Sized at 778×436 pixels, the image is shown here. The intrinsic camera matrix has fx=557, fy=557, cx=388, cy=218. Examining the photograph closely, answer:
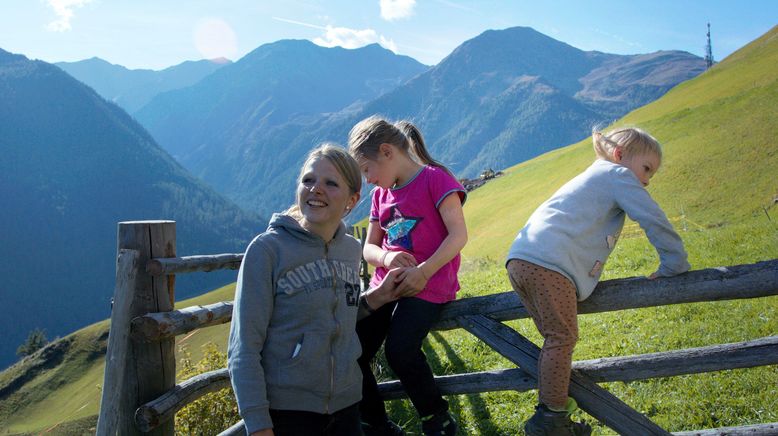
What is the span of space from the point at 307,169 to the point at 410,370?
4.63ft

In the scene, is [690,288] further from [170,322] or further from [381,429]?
[170,322]

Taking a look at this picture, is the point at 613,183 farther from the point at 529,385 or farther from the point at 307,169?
the point at 307,169

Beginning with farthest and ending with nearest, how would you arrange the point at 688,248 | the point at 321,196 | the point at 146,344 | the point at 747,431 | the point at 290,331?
the point at 688,248, the point at 146,344, the point at 747,431, the point at 321,196, the point at 290,331

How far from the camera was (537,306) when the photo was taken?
3.15 m

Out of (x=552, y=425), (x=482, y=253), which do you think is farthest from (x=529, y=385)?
(x=482, y=253)

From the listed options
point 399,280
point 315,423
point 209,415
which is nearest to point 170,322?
point 315,423

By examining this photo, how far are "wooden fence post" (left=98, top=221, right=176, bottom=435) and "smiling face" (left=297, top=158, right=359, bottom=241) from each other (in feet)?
4.31

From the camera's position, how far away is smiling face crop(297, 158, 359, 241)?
3.15 meters

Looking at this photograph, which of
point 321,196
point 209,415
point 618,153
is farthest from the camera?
point 209,415

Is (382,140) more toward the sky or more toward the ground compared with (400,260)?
more toward the sky

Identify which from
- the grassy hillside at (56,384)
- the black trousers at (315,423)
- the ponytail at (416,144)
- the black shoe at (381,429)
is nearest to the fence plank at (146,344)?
the black trousers at (315,423)

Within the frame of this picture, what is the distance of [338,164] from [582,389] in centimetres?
200

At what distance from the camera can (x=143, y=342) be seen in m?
3.68

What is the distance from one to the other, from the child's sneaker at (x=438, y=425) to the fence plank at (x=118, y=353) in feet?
6.33
